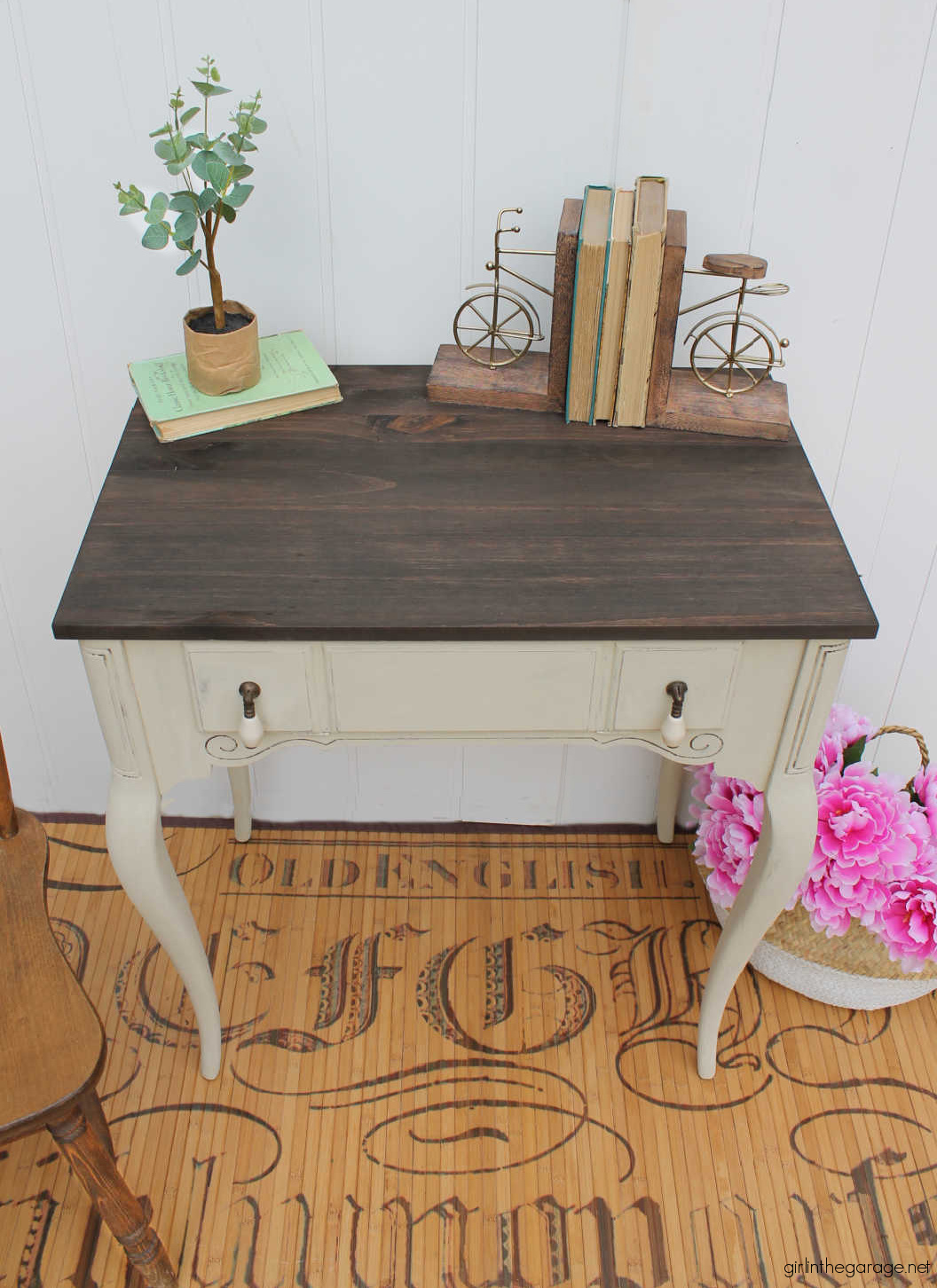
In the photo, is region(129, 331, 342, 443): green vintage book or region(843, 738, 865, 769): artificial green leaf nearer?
region(129, 331, 342, 443): green vintage book

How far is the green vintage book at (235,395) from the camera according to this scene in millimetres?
1377

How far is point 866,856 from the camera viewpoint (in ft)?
5.17

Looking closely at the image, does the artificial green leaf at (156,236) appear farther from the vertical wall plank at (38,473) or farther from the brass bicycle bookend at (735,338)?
the brass bicycle bookend at (735,338)

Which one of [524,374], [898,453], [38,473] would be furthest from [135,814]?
[898,453]

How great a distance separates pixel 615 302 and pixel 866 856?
2.75ft

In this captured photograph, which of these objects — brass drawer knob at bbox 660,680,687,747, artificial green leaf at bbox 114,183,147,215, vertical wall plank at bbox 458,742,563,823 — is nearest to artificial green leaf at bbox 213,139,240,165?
artificial green leaf at bbox 114,183,147,215

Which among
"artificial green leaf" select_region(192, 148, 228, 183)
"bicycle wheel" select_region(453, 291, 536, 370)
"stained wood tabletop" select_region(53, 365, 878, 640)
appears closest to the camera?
"stained wood tabletop" select_region(53, 365, 878, 640)

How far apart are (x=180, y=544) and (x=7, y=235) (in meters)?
0.56

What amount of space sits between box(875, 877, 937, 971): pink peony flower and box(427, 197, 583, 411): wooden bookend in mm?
848

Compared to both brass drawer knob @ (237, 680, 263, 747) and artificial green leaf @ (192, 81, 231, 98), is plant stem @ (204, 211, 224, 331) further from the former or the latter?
brass drawer knob @ (237, 680, 263, 747)

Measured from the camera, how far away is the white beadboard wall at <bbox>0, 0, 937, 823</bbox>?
52.5 inches

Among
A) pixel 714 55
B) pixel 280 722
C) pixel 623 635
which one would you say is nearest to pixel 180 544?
pixel 280 722

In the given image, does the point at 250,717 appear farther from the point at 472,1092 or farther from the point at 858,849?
the point at 858,849

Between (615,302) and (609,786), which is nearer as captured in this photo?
(615,302)
